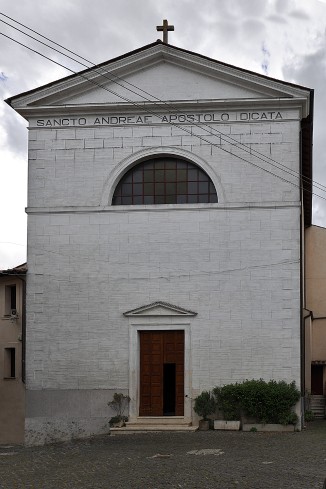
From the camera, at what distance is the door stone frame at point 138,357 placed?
2461cm

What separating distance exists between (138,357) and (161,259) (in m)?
3.03

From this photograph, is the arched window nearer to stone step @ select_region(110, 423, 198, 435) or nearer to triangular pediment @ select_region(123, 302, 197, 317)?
triangular pediment @ select_region(123, 302, 197, 317)

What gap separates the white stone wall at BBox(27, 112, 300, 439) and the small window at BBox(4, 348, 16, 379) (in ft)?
16.1

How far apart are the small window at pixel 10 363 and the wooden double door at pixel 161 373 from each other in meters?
6.86

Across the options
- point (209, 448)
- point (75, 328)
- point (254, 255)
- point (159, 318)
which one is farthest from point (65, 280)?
point (209, 448)

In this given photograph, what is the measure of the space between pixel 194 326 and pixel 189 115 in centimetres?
644

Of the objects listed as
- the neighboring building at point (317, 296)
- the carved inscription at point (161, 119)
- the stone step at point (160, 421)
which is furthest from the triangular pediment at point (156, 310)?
the neighboring building at point (317, 296)

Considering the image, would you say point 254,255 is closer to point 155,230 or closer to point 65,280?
point 155,230

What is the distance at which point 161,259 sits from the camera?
82.2 ft

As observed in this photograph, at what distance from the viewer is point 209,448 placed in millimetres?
19906

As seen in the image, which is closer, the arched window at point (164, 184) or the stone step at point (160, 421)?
the stone step at point (160, 421)

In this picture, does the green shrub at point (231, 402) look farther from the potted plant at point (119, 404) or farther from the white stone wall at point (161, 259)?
the potted plant at point (119, 404)

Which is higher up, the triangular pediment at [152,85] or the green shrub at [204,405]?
the triangular pediment at [152,85]

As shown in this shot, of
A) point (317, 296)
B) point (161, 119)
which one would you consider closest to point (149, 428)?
point (161, 119)
